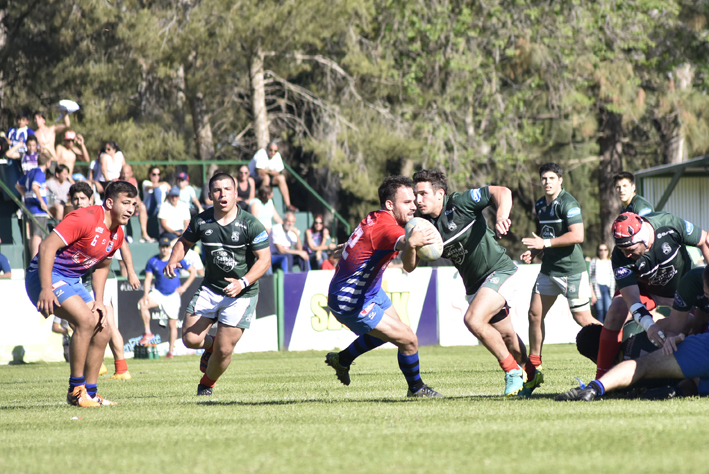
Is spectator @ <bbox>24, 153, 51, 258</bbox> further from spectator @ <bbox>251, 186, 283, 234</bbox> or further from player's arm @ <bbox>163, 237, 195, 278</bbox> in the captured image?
player's arm @ <bbox>163, 237, 195, 278</bbox>

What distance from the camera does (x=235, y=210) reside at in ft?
27.6

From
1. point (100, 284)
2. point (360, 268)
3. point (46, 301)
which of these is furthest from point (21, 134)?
point (360, 268)

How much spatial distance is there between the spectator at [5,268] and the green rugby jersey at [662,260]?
12.0 m

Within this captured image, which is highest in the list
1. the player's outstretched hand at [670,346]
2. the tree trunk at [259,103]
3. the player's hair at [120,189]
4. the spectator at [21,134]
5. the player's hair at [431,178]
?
the tree trunk at [259,103]

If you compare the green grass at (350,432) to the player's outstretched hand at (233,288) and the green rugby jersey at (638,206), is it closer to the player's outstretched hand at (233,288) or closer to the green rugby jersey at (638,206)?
the player's outstretched hand at (233,288)

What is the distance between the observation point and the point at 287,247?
61.0 ft

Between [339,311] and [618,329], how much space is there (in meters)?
2.31

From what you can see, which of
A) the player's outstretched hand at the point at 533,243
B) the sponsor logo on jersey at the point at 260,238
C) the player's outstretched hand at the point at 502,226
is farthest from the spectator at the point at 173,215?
the player's outstretched hand at the point at 502,226

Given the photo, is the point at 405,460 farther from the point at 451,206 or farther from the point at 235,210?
the point at 235,210

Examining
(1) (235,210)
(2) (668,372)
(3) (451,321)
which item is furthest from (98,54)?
(2) (668,372)

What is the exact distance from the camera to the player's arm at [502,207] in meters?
7.16

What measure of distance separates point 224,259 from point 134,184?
912 cm

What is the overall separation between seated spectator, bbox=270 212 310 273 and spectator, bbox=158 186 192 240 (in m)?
1.84

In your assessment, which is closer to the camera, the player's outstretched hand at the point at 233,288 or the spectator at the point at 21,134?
the player's outstretched hand at the point at 233,288
